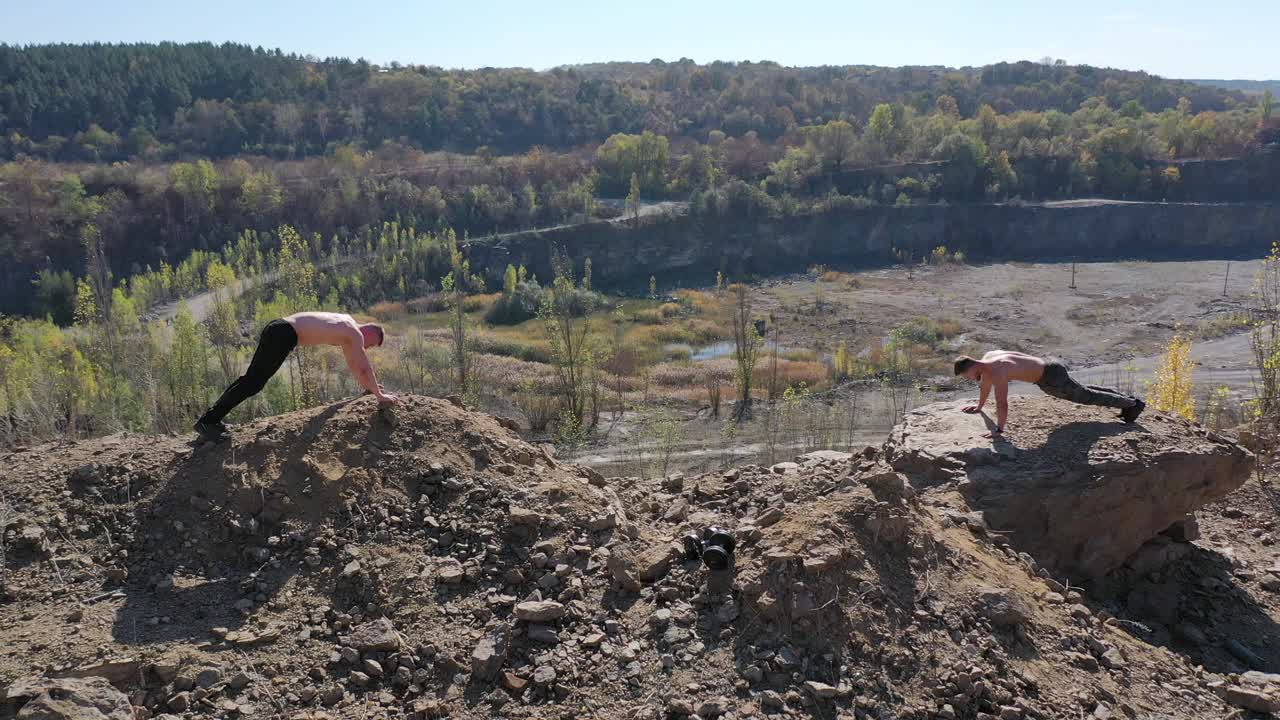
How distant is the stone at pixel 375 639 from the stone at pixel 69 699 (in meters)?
1.39

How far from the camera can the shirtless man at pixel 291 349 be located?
7.87 metres

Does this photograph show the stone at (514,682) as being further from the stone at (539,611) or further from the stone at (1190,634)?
the stone at (1190,634)

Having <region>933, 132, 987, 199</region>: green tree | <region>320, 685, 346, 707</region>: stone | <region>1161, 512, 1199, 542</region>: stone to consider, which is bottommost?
<region>1161, 512, 1199, 542</region>: stone

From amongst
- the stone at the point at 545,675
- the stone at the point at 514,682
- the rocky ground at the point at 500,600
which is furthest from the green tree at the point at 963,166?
the stone at the point at 514,682

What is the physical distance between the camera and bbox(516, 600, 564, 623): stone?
6180 mm

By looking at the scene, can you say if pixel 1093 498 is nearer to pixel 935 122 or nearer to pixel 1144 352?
pixel 1144 352

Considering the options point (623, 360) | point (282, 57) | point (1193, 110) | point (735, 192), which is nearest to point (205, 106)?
point (282, 57)

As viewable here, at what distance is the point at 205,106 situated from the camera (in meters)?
72.8

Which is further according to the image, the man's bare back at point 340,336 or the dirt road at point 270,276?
the dirt road at point 270,276

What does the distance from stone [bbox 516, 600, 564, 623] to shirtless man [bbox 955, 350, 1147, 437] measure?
5.59 metres

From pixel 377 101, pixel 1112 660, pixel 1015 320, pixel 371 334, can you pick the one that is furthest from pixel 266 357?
pixel 377 101

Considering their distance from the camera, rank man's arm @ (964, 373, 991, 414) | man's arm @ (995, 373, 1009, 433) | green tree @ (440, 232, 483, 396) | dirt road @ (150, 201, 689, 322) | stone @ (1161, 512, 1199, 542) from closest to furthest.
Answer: man's arm @ (995, 373, 1009, 433) → stone @ (1161, 512, 1199, 542) → man's arm @ (964, 373, 991, 414) → green tree @ (440, 232, 483, 396) → dirt road @ (150, 201, 689, 322)

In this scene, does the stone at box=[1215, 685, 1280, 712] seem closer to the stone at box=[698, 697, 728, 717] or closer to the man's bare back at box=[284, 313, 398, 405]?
the stone at box=[698, 697, 728, 717]

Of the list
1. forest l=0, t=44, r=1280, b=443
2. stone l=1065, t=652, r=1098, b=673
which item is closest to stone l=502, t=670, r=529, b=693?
stone l=1065, t=652, r=1098, b=673
